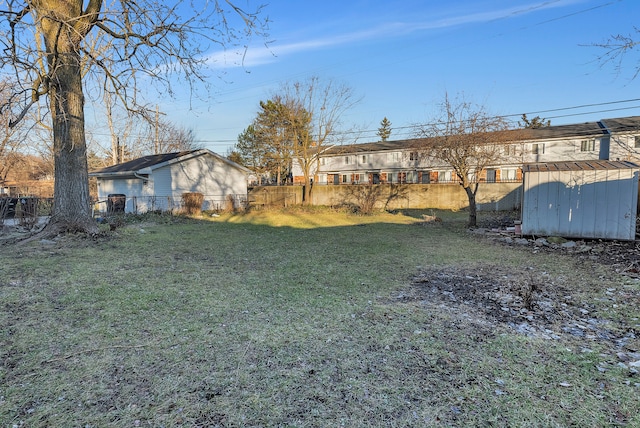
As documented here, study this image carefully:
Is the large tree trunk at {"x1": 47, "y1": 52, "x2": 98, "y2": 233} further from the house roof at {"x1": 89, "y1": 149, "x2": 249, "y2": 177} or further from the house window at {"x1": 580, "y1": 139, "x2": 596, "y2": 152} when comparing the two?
the house window at {"x1": 580, "y1": 139, "x2": 596, "y2": 152}

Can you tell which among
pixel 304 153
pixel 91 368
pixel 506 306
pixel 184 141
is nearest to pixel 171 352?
pixel 91 368

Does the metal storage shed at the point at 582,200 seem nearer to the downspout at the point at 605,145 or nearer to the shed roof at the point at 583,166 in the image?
the shed roof at the point at 583,166

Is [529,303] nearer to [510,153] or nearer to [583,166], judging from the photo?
[583,166]

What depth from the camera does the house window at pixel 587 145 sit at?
77.5ft

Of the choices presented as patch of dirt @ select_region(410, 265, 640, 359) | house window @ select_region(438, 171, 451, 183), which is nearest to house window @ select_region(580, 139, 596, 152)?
house window @ select_region(438, 171, 451, 183)

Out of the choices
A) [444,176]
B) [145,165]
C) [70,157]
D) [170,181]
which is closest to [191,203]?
[170,181]

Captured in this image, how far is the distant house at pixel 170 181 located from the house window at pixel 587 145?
81.3 ft

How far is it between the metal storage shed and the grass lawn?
303 centimetres

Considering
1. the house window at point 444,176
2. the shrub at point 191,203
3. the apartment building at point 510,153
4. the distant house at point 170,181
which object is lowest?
the shrub at point 191,203

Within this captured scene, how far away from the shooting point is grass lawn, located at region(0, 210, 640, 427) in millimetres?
1890

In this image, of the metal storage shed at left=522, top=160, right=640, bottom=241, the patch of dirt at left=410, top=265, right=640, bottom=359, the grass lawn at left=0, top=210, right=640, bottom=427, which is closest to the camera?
the grass lawn at left=0, top=210, right=640, bottom=427

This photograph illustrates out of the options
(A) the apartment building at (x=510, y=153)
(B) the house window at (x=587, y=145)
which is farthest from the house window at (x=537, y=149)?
(B) the house window at (x=587, y=145)

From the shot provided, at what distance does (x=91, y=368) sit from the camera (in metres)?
2.30

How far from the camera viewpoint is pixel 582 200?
302 inches
